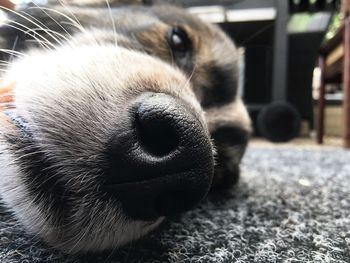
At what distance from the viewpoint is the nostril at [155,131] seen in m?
0.56

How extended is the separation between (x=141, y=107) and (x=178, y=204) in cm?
15

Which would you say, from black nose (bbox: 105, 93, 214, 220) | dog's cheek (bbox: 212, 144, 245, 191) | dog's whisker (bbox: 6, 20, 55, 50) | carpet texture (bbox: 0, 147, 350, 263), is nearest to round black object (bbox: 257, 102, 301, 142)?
carpet texture (bbox: 0, 147, 350, 263)

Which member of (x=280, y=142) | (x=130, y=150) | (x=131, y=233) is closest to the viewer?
(x=130, y=150)

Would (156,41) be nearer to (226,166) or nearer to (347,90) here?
(226,166)

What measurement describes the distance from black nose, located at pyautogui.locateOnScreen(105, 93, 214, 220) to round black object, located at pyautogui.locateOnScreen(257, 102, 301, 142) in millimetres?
2811

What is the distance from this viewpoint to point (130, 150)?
0.54m

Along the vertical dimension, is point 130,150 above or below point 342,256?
above

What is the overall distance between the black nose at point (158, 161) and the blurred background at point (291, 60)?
1468 millimetres

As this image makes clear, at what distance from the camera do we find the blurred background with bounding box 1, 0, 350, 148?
8.75 ft

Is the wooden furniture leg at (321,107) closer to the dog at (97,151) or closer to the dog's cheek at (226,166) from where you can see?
the dog's cheek at (226,166)

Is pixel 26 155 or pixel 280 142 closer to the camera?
pixel 26 155

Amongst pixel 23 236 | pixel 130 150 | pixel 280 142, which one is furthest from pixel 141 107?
pixel 280 142

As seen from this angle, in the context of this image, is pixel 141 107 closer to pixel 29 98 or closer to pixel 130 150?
pixel 130 150

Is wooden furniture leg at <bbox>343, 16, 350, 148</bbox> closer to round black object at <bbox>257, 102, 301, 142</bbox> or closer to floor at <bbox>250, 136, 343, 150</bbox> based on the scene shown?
floor at <bbox>250, 136, 343, 150</bbox>
